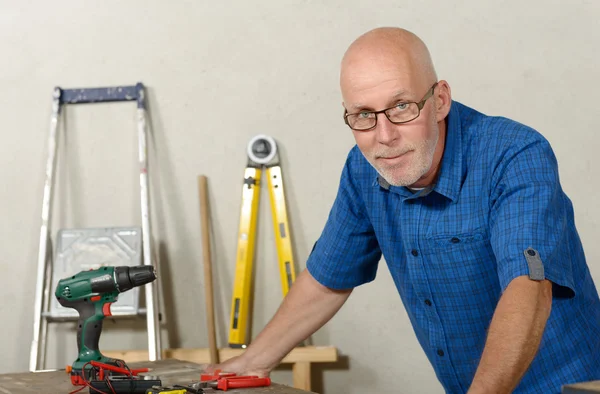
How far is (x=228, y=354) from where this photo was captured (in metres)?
3.03

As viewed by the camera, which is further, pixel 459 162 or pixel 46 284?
pixel 46 284

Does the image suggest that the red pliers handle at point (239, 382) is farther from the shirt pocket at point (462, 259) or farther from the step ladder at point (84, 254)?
the step ladder at point (84, 254)

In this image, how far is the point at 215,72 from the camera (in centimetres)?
315

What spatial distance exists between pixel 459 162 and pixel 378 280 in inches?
63.4

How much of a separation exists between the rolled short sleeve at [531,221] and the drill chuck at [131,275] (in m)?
0.82

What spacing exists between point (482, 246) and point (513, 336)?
0.29 m

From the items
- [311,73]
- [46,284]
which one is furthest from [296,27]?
[46,284]

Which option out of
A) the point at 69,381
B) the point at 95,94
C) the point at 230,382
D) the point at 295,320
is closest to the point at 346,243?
the point at 295,320

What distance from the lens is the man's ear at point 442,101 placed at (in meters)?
1.62

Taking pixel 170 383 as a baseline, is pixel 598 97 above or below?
above

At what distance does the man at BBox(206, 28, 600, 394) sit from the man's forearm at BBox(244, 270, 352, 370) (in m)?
0.20

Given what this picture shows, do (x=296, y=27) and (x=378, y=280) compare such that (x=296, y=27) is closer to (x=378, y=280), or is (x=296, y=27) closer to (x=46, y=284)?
(x=378, y=280)

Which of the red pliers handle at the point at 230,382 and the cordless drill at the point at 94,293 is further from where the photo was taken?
the cordless drill at the point at 94,293

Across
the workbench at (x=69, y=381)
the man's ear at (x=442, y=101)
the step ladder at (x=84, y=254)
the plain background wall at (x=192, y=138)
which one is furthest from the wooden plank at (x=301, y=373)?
the man's ear at (x=442, y=101)
